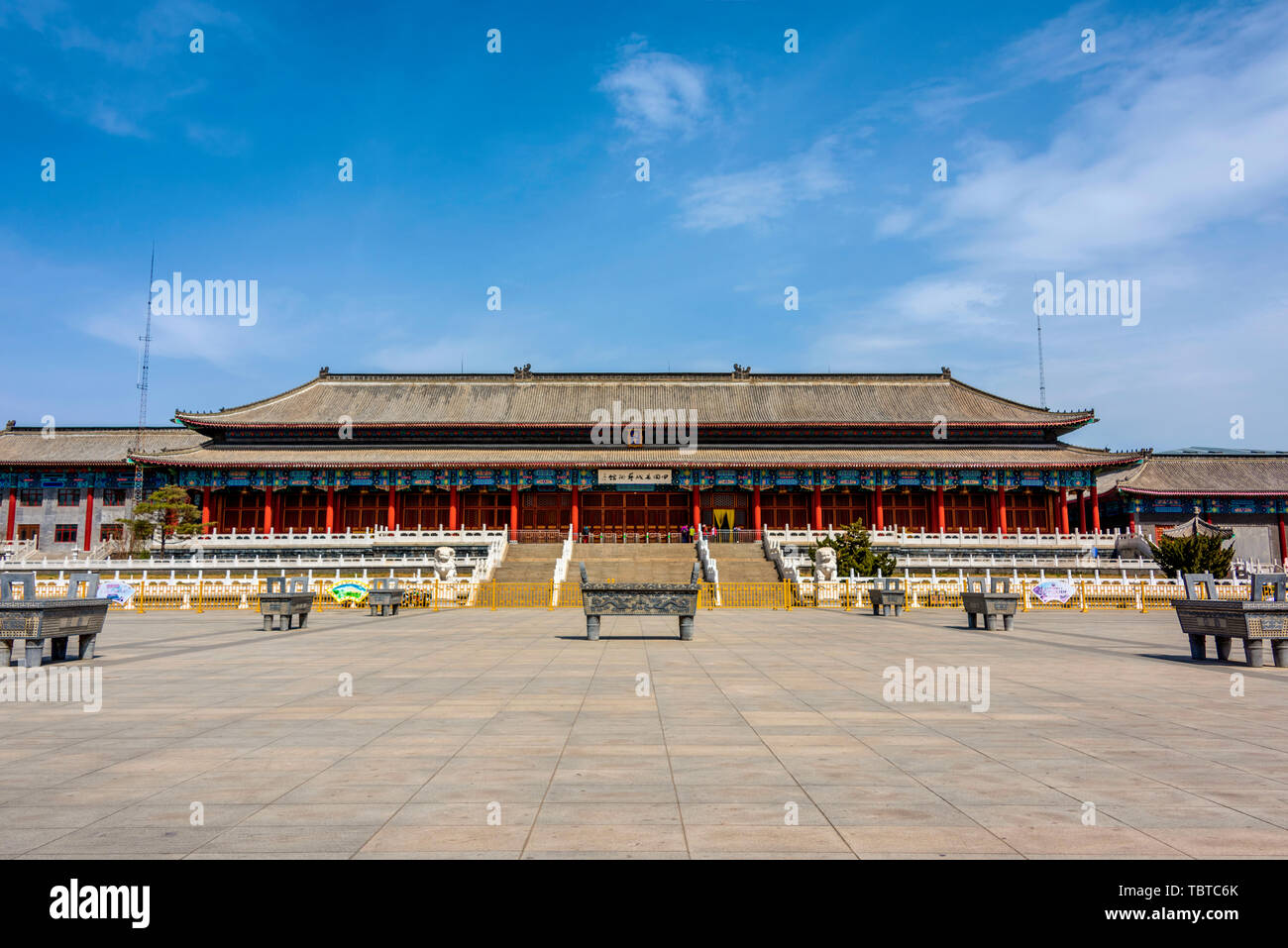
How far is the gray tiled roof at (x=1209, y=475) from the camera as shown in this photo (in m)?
45.3

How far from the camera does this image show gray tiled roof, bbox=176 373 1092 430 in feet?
149

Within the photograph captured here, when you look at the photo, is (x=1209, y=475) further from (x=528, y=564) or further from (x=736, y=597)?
(x=528, y=564)

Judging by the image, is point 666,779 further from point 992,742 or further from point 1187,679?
point 1187,679

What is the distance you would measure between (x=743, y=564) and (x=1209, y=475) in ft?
106

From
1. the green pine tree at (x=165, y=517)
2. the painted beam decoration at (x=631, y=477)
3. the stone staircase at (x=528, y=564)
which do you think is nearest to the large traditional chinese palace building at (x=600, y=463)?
the painted beam decoration at (x=631, y=477)

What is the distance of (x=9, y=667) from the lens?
33.9ft

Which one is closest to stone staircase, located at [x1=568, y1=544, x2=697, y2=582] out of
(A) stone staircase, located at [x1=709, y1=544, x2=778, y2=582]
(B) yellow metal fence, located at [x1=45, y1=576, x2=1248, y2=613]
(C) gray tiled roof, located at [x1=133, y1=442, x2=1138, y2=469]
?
(A) stone staircase, located at [x1=709, y1=544, x2=778, y2=582]

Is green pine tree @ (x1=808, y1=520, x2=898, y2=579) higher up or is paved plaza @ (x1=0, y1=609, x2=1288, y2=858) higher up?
green pine tree @ (x1=808, y1=520, x2=898, y2=579)

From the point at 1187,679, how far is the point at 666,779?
26.2ft

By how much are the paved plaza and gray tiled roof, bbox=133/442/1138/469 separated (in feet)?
104

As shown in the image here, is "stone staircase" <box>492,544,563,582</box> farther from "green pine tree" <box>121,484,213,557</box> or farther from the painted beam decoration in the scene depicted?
"green pine tree" <box>121,484,213,557</box>

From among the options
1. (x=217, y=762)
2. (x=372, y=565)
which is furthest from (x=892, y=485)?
(x=217, y=762)

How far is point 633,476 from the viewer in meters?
44.1

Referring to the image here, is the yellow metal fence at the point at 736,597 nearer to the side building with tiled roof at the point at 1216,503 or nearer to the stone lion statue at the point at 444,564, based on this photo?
the stone lion statue at the point at 444,564
